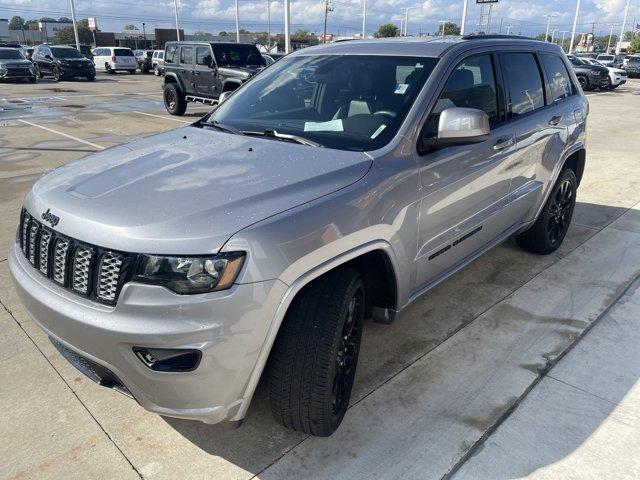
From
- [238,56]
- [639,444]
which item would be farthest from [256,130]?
[238,56]

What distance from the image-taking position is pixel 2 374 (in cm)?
300

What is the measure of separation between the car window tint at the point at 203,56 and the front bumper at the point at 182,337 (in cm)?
1212

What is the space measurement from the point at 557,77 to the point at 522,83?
2.72 feet

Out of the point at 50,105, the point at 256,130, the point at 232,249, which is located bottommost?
the point at 50,105

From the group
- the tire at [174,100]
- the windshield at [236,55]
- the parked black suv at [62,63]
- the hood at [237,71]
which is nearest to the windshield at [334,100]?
the hood at [237,71]

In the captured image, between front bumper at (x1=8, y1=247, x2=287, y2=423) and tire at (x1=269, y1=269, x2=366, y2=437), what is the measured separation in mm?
195

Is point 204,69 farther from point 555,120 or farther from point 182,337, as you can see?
point 182,337

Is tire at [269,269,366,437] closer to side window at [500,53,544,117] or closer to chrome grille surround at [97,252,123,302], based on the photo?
chrome grille surround at [97,252,123,302]

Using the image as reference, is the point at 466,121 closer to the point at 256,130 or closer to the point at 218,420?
the point at 256,130

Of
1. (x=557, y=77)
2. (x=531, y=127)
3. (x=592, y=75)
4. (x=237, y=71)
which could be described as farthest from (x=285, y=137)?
(x=592, y=75)

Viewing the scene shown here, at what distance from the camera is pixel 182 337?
1.96 metres

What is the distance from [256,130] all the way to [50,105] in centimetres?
1534

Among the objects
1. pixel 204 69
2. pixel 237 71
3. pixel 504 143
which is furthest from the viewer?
pixel 204 69

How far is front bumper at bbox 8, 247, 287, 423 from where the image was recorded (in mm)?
1966
